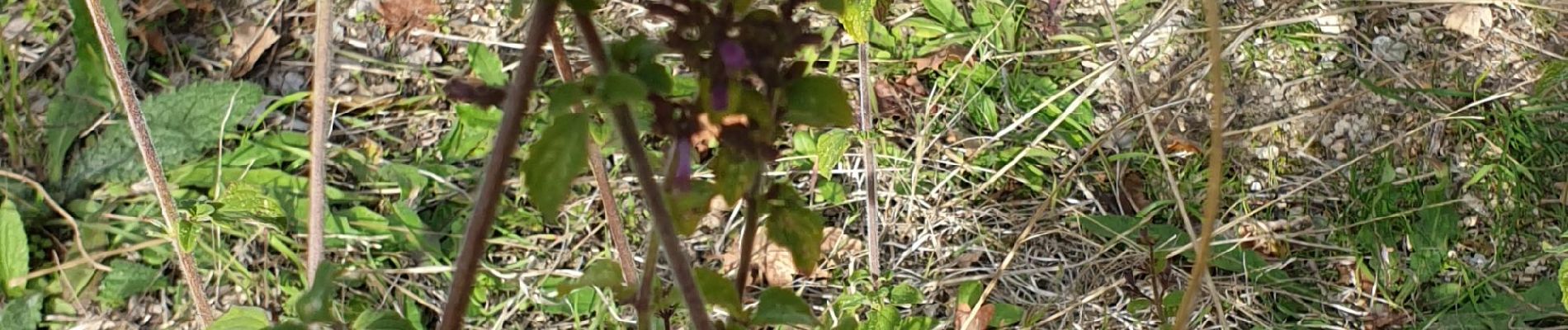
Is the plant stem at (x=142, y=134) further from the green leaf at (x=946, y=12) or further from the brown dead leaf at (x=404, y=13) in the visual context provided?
the green leaf at (x=946, y=12)

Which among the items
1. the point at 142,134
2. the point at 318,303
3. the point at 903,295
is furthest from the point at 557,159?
the point at 903,295

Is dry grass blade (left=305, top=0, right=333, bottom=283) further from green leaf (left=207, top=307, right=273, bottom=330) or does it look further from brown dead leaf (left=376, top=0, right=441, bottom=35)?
brown dead leaf (left=376, top=0, right=441, bottom=35)

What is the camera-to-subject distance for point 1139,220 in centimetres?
215

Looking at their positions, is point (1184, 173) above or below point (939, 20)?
below

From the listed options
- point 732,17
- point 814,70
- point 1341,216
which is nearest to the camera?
point 732,17

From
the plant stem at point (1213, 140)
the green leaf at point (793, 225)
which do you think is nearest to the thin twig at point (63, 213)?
the green leaf at point (793, 225)

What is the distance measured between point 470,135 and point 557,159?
63.0 inches

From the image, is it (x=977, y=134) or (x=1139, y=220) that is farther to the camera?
(x=977, y=134)

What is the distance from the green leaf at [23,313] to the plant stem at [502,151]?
151 centimetres

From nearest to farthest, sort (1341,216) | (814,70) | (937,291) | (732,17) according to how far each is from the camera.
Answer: (732,17), (937,291), (1341,216), (814,70)

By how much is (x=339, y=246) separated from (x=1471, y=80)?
1963 mm

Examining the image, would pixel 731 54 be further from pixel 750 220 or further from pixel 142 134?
pixel 142 134

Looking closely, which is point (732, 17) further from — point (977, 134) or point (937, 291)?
point (977, 134)

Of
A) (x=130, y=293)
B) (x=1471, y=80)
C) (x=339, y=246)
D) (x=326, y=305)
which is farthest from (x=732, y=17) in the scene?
(x=1471, y=80)
